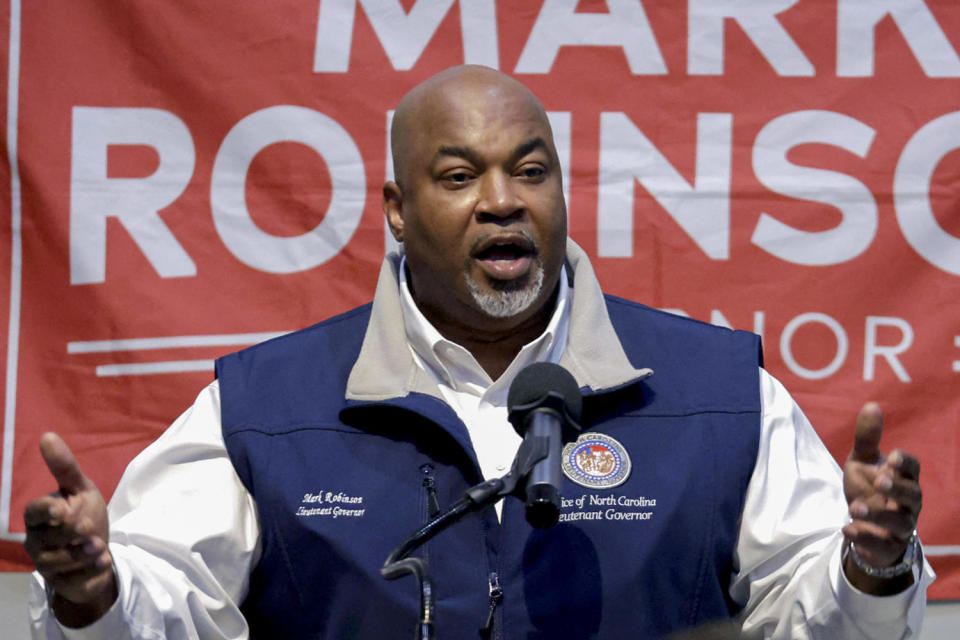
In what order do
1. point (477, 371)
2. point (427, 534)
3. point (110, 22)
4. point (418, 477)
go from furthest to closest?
point (110, 22), point (477, 371), point (418, 477), point (427, 534)

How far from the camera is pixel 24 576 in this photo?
9.75 ft

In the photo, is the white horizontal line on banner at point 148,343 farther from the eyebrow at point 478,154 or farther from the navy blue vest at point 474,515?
the eyebrow at point 478,154

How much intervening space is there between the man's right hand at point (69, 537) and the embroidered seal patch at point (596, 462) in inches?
30.3

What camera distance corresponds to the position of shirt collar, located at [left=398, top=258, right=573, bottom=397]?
2303 mm

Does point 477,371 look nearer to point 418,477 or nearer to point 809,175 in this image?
point 418,477

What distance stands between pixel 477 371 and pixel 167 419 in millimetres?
947

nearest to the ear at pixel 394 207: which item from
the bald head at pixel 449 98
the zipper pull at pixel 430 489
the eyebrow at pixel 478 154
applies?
the bald head at pixel 449 98

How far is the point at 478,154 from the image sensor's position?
2.29 meters

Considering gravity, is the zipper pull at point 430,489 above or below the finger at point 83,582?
above

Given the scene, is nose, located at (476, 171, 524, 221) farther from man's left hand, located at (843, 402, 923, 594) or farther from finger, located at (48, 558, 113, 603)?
finger, located at (48, 558, 113, 603)

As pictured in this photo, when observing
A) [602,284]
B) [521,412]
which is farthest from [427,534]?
[602,284]

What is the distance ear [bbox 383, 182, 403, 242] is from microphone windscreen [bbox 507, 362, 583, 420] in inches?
37.6

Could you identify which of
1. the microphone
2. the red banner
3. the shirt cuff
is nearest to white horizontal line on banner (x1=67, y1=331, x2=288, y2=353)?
the red banner

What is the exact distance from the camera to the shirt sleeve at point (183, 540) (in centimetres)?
183
